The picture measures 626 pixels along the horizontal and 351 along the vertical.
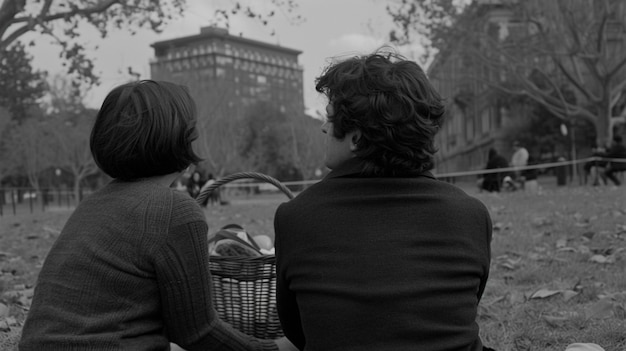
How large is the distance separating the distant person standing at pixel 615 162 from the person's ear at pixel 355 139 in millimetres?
16822

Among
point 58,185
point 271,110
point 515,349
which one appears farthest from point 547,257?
point 271,110

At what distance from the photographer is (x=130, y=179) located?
6.81ft

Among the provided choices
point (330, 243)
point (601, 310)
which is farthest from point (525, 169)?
point (330, 243)

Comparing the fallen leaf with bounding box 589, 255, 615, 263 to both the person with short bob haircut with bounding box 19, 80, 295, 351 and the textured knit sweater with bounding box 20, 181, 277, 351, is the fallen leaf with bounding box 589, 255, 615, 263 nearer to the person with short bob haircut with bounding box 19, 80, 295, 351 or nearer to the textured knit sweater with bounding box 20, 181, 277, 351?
the person with short bob haircut with bounding box 19, 80, 295, 351

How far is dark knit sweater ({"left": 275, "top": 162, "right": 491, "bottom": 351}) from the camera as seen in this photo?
5.61ft

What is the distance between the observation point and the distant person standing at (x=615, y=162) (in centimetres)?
1685

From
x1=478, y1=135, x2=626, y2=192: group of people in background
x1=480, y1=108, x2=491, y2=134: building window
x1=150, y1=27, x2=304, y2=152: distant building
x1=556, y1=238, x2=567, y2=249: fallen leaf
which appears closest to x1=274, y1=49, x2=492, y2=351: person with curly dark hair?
x1=150, y1=27, x2=304, y2=152: distant building

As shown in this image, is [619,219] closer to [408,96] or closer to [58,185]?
[408,96]

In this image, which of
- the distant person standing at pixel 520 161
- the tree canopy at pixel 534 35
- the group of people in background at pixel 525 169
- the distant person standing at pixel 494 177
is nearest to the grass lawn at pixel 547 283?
the group of people in background at pixel 525 169

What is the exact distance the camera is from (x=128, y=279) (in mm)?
1872

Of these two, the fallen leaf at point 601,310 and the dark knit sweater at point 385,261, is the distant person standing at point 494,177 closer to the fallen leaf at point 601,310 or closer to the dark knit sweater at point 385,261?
the fallen leaf at point 601,310

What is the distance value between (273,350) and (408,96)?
104 centimetres

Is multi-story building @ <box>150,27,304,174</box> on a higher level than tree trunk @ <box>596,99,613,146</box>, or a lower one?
higher

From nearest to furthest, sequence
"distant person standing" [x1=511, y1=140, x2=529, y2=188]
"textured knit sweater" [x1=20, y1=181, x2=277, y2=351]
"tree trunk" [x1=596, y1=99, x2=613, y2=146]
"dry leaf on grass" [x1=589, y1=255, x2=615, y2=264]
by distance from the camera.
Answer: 1. "textured knit sweater" [x1=20, y1=181, x2=277, y2=351]
2. "dry leaf on grass" [x1=589, y1=255, x2=615, y2=264]
3. "distant person standing" [x1=511, y1=140, x2=529, y2=188]
4. "tree trunk" [x1=596, y1=99, x2=613, y2=146]
